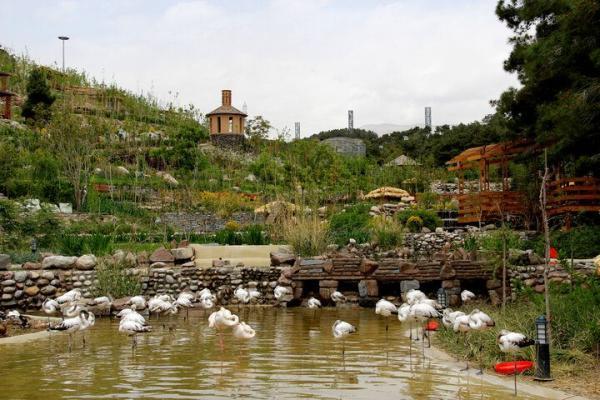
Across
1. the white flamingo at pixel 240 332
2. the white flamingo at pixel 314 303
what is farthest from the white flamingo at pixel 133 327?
the white flamingo at pixel 314 303

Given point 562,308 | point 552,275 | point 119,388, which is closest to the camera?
point 119,388

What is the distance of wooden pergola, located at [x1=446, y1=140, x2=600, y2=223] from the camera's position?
2012 cm

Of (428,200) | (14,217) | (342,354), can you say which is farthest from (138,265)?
(428,200)

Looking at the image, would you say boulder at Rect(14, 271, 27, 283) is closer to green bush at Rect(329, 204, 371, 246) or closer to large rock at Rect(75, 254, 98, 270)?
large rock at Rect(75, 254, 98, 270)

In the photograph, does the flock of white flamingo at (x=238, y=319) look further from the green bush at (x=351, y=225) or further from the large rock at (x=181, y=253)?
the green bush at (x=351, y=225)

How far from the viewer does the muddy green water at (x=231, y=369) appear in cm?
727

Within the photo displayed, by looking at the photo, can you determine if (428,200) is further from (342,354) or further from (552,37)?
(342,354)

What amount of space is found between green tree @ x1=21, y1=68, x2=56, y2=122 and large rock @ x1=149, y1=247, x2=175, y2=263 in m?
22.6

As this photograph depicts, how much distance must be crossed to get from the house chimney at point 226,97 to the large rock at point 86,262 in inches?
1309

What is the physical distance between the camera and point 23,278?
1641 centimetres

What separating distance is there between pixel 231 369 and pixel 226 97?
42.0 m

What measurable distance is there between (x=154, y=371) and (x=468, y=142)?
37348 millimetres

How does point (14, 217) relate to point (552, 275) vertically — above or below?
above

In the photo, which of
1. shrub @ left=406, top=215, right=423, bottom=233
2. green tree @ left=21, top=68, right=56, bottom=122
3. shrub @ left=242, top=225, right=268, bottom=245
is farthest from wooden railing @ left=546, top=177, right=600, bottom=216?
green tree @ left=21, top=68, right=56, bottom=122
